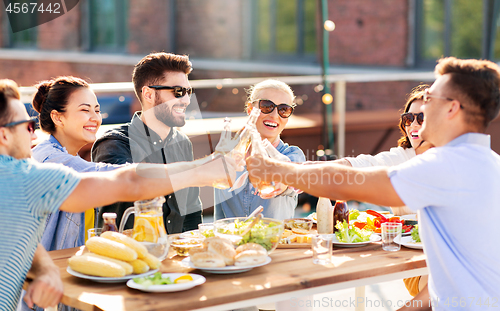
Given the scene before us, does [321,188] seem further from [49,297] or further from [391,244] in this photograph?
[49,297]

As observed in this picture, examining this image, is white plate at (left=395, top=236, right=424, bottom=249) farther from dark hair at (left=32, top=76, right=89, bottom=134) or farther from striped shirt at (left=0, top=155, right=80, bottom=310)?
dark hair at (left=32, top=76, right=89, bottom=134)

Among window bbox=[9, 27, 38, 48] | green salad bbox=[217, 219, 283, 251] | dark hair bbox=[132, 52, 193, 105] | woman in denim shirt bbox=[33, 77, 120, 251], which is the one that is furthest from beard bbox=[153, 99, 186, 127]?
window bbox=[9, 27, 38, 48]

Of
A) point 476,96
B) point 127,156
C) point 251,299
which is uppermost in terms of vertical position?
point 476,96

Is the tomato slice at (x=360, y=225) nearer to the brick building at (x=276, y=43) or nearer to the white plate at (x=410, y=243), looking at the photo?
the white plate at (x=410, y=243)

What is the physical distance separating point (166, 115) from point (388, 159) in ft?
4.11

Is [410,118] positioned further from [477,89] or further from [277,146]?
[477,89]

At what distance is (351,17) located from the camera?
843 cm

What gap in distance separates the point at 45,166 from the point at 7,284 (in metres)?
0.39

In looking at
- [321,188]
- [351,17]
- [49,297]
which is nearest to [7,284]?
[49,297]

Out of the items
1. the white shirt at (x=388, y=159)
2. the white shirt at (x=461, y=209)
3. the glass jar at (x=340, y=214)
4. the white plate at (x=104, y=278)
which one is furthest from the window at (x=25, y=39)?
the white shirt at (x=461, y=209)

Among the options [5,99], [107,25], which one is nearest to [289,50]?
[107,25]

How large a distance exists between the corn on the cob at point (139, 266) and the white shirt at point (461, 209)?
34.9 inches

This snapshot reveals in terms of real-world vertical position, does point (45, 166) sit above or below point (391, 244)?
above

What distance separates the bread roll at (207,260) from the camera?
1857mm
